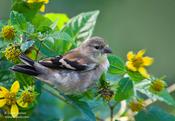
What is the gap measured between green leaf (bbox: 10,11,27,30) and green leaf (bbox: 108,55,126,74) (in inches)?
9.8

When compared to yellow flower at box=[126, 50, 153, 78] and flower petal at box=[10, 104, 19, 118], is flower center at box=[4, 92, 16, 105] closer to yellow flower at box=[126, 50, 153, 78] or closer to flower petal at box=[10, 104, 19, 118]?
flower petal at box=[10, 104, 19, 118]

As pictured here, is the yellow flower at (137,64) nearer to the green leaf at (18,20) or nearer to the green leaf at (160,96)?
the green leaf at (160,96)

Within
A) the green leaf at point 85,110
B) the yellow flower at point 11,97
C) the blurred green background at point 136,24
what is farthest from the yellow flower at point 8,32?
the blurred green background at point 136,24

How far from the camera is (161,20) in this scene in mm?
5195

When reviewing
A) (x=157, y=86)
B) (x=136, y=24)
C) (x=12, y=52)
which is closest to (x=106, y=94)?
(x=157, y=86)

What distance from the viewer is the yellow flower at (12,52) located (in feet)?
5.10

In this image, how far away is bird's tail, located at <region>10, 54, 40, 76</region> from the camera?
1.54 m

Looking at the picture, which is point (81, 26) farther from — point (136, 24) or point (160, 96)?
point (136, 24)

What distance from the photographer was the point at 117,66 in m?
1.69

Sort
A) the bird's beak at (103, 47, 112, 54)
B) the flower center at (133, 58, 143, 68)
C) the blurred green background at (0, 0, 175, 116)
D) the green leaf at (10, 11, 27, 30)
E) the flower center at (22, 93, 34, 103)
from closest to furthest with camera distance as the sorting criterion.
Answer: the flower center at (22, 93, 34, 103) < the green leaf at (10, 11, 27, 30) < the flower center at (133, 58, 143, 68) < the bird's beak at (103, 47, 112, 54) < the blurred green background at (0, 0, 175, 116)

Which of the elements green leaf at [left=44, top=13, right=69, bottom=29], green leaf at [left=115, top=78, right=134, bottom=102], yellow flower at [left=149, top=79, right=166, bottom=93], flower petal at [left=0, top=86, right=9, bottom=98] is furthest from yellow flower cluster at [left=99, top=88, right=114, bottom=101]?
green leaf at [left=44, top=13, right=69, bottom=29]

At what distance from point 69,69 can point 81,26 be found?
7.3 inches

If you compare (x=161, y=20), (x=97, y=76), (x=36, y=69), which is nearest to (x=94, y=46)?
(x=97, y=76)

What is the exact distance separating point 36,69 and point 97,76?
0.18 m
